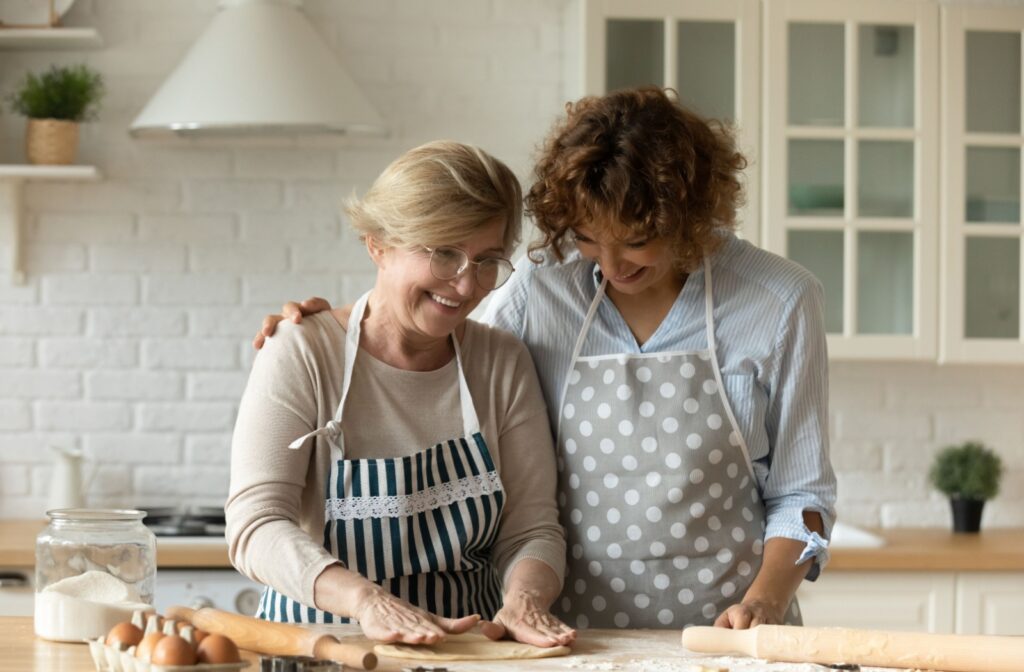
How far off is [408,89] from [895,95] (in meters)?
1.32

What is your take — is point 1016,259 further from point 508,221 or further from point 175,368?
point 175,368

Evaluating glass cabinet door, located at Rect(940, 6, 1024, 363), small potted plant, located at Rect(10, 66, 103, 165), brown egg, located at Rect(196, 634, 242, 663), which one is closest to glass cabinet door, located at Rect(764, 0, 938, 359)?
glass cabinet door, located at Rect(940, 6, 1024, 363)

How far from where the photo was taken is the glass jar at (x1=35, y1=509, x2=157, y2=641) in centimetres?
178

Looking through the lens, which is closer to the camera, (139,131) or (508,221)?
(508,221)

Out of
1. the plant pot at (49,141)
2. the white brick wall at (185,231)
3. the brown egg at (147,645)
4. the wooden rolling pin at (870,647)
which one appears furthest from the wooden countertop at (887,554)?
the brown egg at (147,645)

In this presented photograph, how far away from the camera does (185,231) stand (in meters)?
3.75

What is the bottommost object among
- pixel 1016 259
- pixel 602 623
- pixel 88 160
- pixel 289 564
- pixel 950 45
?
pixel 602 623

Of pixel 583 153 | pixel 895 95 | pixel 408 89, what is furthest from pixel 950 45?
pixel 583 153

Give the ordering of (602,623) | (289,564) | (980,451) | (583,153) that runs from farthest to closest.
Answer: (980,451) < (602,623) < (583,153) < (289,564)

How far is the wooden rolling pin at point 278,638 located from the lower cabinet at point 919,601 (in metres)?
1.89

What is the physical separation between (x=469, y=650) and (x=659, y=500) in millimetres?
491

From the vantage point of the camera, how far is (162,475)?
3725 millimetres

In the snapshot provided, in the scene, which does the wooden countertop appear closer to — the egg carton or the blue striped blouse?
the blue striped blouse

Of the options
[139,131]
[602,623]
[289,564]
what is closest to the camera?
[289,564]
